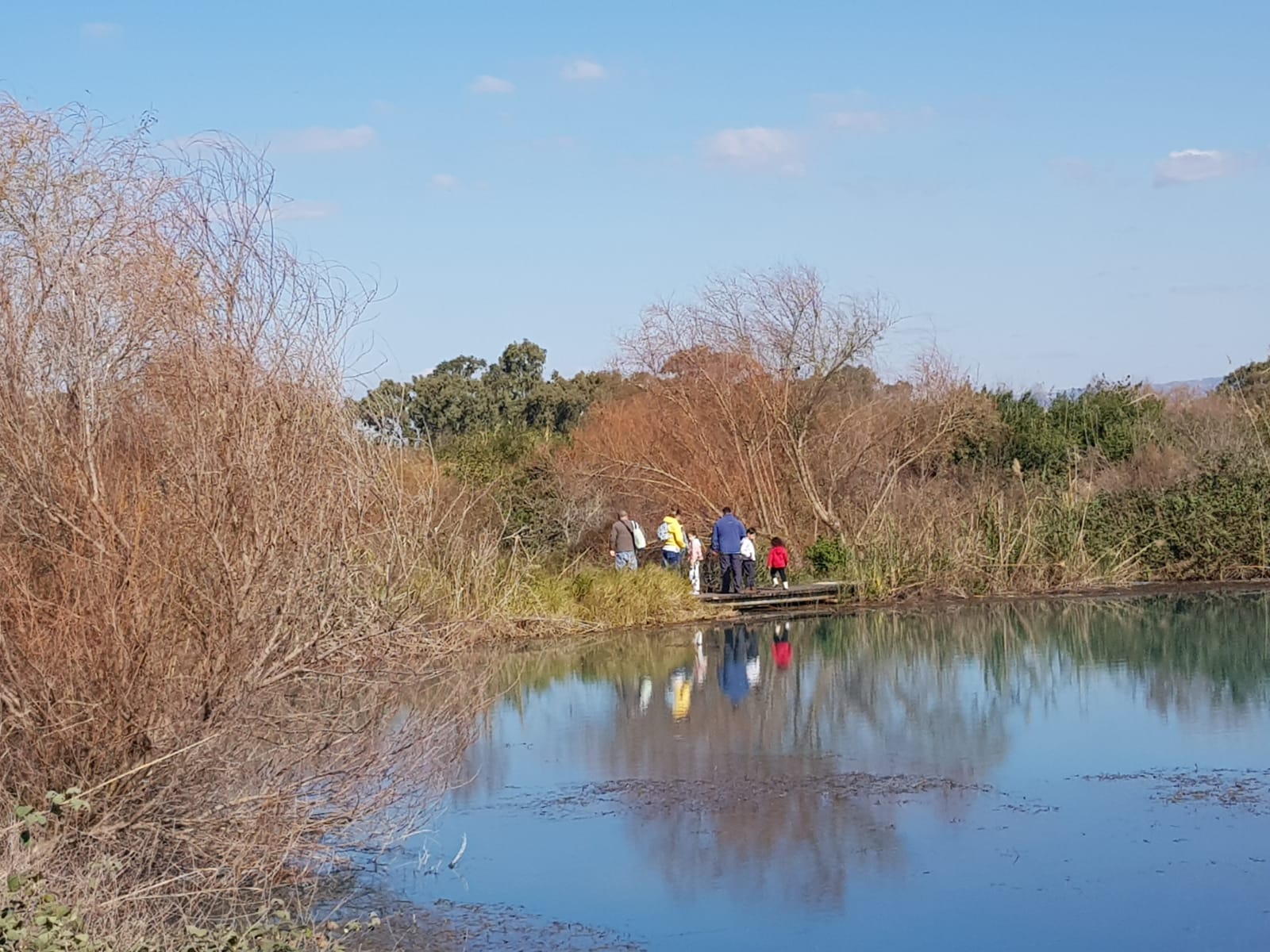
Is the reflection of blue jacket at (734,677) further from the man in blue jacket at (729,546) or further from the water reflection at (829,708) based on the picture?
the man in blue jacket at (729,546)

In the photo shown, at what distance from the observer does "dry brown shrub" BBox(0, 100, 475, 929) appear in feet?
29.8

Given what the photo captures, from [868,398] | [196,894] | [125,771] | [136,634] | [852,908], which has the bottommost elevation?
[852,908]

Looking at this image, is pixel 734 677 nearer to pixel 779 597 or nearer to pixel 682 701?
pixel 682 701

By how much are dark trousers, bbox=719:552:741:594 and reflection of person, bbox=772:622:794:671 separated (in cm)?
199

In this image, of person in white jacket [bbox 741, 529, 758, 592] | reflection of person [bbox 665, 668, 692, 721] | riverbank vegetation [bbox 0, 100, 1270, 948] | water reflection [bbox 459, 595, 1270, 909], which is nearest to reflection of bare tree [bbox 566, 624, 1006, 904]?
water reflection [bbox 459, 595, 1270, 909]

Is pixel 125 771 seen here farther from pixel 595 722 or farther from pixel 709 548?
pixel 709 548

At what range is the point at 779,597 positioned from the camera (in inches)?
1156

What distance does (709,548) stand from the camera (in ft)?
104

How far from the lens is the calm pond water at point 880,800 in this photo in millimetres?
10164

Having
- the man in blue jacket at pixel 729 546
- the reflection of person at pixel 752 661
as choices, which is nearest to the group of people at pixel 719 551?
the man in blue jacket at pixel 729 546

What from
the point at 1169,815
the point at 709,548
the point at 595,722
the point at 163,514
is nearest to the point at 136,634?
the point at 163,514

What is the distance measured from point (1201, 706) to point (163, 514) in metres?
12.3

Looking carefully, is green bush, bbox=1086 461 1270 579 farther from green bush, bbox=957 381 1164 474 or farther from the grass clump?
the grass clump

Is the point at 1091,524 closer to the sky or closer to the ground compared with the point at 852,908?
closer to the sky
